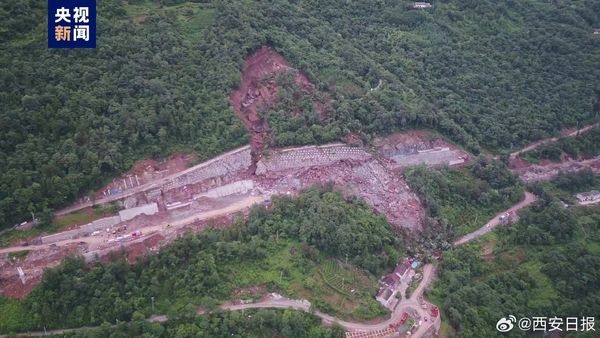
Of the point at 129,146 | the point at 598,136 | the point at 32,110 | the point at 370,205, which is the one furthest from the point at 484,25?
the point at 32,110

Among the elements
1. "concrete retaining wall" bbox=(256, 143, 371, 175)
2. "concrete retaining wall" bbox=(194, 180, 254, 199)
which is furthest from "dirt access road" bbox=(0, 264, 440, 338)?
"concrete retaining wall" bbox=(256, 143, 371, 175)

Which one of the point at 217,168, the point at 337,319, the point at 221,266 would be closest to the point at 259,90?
the point at 217,168

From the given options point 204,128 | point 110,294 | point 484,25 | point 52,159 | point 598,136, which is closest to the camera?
point 110,294

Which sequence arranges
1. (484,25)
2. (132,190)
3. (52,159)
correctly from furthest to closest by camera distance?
1. (484,25)
2. (132,190)
3. (52,159)

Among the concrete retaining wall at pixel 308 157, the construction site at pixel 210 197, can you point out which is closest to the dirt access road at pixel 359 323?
the construction site at pixel 210 197

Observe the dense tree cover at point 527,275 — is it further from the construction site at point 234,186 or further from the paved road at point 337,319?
the construction site at point 234,186

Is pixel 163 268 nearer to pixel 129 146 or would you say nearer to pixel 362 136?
pixel 129 146
